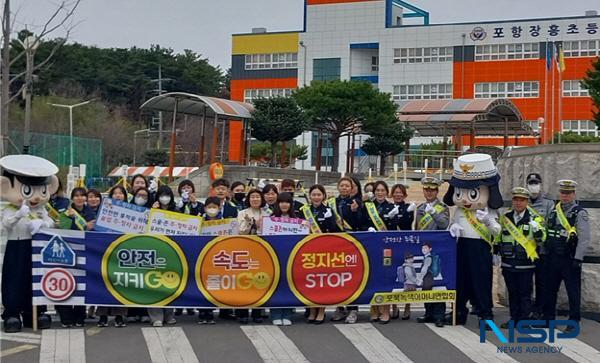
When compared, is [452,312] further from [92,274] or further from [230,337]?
[92,274]

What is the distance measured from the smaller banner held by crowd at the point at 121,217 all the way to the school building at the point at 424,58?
53.9 meters

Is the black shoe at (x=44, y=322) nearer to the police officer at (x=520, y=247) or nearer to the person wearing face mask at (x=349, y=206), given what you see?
the person wearing face mask at (x=349, y=206)

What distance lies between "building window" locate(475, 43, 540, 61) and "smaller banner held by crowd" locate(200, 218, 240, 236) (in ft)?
196

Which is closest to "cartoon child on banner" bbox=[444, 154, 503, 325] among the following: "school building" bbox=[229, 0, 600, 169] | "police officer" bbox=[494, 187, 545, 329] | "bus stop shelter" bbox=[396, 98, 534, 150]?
"police officer" bbox=[494, 187, 545, 329]

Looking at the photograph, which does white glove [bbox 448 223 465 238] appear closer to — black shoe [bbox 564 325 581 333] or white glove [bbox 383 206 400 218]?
white glove [bbox 383 206 400 218]

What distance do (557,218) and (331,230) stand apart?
261cm

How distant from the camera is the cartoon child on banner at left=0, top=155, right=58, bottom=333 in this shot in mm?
9203

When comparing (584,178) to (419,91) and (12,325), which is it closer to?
(12,325)

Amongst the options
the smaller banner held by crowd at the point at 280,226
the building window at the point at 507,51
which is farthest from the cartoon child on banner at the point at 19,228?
the building window at the point at 507,51

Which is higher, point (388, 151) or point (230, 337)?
point (388, 151)

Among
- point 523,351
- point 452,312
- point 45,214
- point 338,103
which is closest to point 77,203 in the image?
point 45,214

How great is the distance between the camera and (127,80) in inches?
2815

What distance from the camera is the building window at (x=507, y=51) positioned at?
6594 centimetres

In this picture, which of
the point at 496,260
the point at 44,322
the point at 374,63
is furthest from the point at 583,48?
the point at 44,322
